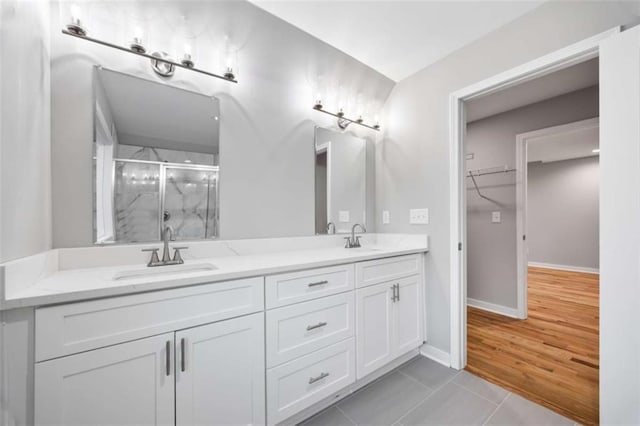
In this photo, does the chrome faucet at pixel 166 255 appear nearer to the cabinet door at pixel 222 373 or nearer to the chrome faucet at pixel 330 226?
the cabinet door at pixel 222 373

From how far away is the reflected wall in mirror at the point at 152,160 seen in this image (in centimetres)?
133

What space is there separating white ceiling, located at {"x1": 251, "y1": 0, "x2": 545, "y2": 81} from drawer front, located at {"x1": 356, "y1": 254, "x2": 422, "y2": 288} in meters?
1.59

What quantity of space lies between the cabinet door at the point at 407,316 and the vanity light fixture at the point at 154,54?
1836 mm

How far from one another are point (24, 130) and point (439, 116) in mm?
2369

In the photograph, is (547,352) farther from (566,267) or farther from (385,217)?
(566,267)

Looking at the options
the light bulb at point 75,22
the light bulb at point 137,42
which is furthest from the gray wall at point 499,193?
the light bulb at point 75,22

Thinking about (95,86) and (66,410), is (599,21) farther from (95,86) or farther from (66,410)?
(66,410)

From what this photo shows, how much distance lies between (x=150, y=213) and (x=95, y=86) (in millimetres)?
687

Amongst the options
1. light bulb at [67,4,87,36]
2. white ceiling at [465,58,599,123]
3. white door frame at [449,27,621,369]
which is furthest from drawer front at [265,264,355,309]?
white ceiling at [465,58,599,123]

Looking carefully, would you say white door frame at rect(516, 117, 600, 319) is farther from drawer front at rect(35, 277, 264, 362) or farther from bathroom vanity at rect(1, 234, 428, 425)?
drawer front at rect(35, 277, 264, 362)

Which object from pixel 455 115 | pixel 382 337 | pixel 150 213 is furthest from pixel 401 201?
pixel 150 213

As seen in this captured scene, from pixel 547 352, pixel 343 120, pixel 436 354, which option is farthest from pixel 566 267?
pixel 343 120

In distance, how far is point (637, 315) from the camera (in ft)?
3.76

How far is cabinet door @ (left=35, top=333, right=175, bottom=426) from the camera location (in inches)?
31.4
